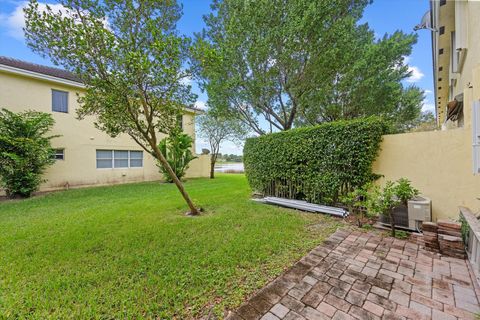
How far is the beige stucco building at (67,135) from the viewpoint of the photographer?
9320 millimetres

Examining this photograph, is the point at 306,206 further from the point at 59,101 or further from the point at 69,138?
the point at 59,101

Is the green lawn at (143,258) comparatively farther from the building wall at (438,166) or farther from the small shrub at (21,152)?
the small shrub at (21,152)

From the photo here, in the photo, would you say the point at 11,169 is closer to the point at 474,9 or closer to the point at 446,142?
the point at 446,142

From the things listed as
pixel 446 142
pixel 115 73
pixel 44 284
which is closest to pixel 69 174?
pixel 115 73

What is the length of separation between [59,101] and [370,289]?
48.6 ft

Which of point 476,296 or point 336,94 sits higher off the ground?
point 336,94

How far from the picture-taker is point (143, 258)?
3262mm

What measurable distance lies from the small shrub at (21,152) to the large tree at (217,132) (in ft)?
30.2

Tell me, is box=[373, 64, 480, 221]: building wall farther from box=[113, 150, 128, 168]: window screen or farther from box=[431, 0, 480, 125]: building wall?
box=[113, 150, 128, 168]: window screen

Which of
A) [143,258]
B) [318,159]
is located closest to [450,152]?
[318,159]

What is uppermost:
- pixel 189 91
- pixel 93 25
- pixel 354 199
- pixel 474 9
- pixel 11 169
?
pixel 474 9

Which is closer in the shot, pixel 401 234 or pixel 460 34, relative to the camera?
pixel 401 234

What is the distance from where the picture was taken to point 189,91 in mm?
4938

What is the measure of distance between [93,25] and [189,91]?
83.2 inches
